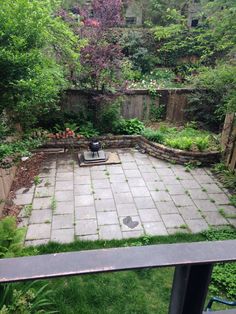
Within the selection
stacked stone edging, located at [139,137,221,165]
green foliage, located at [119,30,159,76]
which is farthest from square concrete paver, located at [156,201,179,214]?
green foliage, located at [119,30,159,76]

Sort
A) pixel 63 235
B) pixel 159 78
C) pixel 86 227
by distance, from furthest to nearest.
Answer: pixel 159 78, pixel 86 227, pixel 63 235

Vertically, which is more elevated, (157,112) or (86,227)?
(157,112)

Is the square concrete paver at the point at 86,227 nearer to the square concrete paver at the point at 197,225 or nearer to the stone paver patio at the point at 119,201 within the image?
the stone paver patio at the point at 119,201

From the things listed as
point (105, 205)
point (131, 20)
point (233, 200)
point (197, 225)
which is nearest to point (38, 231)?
point (105, 205)

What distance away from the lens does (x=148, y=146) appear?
6.77m

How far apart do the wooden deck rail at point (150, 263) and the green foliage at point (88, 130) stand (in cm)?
619

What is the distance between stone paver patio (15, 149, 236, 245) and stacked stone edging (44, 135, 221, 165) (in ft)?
0.82

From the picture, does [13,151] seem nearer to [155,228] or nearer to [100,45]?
[155,228]

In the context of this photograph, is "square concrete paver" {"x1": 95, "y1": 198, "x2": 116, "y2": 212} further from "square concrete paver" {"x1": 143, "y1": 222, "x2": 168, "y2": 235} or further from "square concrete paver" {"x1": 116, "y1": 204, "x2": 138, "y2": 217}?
"square concrete paver" {"x1": 143, "y1": 222, "x2": 168, "y2": 235}

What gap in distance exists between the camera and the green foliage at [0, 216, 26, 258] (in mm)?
2887

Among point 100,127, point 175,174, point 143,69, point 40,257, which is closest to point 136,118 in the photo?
point 100,127

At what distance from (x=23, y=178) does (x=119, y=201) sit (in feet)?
6.55

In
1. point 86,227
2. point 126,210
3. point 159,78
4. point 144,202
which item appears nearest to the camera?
point 86,227

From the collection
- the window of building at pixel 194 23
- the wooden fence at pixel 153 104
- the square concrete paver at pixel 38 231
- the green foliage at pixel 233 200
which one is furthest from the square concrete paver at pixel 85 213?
the window of building at pixel 194 23
